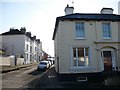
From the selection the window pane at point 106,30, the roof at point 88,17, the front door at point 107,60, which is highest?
the roof at point 88,17

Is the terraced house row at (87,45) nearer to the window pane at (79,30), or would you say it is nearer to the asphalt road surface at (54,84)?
the window pane at (79,30)

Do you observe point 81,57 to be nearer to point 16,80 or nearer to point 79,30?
point 79,30

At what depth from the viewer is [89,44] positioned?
20812mm

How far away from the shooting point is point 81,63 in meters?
20.7

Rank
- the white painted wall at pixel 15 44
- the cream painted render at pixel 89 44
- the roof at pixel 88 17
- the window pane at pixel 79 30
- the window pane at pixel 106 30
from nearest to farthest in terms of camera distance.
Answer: the cream painted render at pixel 89 44 < the roof at pixel 88 17 < the window pane at pixel 79 30 < the window pane at pixel 106 30 < the white painted wall at pixel 15 44

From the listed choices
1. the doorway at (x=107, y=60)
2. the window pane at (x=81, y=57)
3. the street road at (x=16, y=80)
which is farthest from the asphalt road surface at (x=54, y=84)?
the window pane at (x=81, y=57)

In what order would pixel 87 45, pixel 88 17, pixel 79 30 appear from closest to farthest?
pixel 87 45 < pixel 79 30 < pixel 88 17

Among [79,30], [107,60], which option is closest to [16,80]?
[79,30]

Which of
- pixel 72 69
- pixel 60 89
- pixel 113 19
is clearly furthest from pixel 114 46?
pixel 60 89

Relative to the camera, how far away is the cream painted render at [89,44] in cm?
2028

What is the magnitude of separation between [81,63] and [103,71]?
2477mm

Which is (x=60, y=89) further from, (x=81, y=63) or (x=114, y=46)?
(x=114, y=46)

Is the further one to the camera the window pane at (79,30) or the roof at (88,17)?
the window pane at (79,30)

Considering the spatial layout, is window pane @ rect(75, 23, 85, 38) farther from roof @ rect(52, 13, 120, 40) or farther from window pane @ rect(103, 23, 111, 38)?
window pane @ rect(103, 23, 111, 38)
